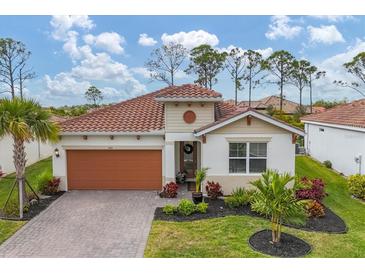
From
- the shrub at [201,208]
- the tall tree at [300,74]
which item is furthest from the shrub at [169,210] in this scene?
the tall tree at [300,74]

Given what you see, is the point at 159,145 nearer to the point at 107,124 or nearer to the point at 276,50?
the point at 107,124

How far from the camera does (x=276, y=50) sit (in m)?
49.9

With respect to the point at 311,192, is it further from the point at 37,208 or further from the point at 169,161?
the point at 37,208

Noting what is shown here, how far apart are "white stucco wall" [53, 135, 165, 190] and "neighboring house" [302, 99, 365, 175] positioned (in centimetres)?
788

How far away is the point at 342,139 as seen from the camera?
63.5ft

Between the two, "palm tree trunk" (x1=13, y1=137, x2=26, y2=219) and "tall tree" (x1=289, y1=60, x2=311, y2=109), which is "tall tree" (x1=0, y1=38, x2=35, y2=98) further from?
"tall tree" (x1=289, y1=60, x2=311, y2=109)

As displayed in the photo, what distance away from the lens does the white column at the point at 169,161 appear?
1531 centimetres

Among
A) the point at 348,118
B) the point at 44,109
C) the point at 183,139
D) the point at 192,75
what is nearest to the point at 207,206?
the point at 183,139

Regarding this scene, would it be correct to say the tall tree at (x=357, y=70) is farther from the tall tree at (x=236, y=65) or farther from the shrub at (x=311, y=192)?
the shrub at (x=311, y=192)

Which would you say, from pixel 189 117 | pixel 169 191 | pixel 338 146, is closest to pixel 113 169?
pixel 169 191

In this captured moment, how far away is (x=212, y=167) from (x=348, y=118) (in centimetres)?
1088

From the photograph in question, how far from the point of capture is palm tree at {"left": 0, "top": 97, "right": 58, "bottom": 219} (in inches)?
452

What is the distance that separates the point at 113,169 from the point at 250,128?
7.30m

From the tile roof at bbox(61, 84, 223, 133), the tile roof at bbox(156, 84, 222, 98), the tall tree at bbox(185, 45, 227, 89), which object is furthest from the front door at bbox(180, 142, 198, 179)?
the tall tree at bbox(185, 45, 227, 89)
